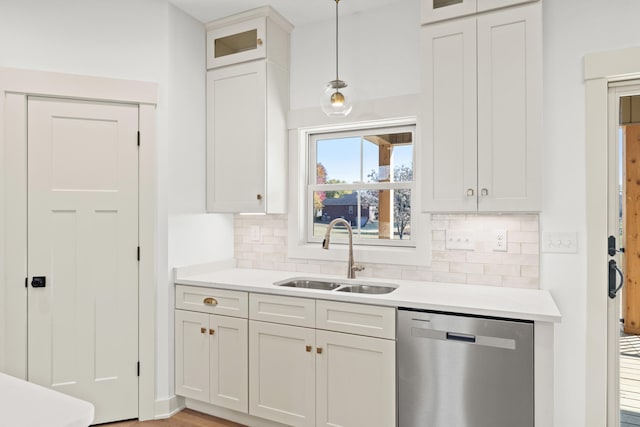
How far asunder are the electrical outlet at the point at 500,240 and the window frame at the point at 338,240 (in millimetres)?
407

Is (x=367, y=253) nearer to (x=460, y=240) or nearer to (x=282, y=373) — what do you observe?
(x=460, y=240)

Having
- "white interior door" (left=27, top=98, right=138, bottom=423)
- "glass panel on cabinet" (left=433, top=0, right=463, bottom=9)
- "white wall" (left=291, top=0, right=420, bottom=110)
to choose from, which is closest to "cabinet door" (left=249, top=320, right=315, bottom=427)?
"white interior door" (left=27, top=98, right=138, bottom=423)

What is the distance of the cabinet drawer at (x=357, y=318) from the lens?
220cm

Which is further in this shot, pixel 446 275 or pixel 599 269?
pixel 446 275

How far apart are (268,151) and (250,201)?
386 mm

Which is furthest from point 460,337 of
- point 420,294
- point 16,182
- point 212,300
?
point 16,182

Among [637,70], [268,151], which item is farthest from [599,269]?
[268,151]

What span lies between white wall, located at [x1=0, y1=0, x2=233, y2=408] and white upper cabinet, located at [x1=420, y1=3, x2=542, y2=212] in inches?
66.9

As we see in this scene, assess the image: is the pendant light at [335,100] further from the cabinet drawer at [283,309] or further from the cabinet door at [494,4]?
the cabinet drawer at [283,309]

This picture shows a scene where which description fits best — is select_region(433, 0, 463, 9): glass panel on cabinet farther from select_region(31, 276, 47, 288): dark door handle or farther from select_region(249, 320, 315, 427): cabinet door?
select_region(31, 276, 47, 288): dark door handle

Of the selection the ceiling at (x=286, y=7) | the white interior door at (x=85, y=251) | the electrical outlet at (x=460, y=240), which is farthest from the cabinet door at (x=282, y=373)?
the ceiling at (x=286, y=7)

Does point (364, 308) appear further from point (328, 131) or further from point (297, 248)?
point (328, 131)

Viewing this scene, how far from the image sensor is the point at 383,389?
86.5 inches

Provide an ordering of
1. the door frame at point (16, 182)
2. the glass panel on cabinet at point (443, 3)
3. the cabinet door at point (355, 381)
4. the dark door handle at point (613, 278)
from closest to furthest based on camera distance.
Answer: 1. the cabinet door at point (355, 381)
2. the dark door handle at point (613, 278)
3. the glass panel on cabinet at point (443, 3)
4. the door frame at point (16, 182)
